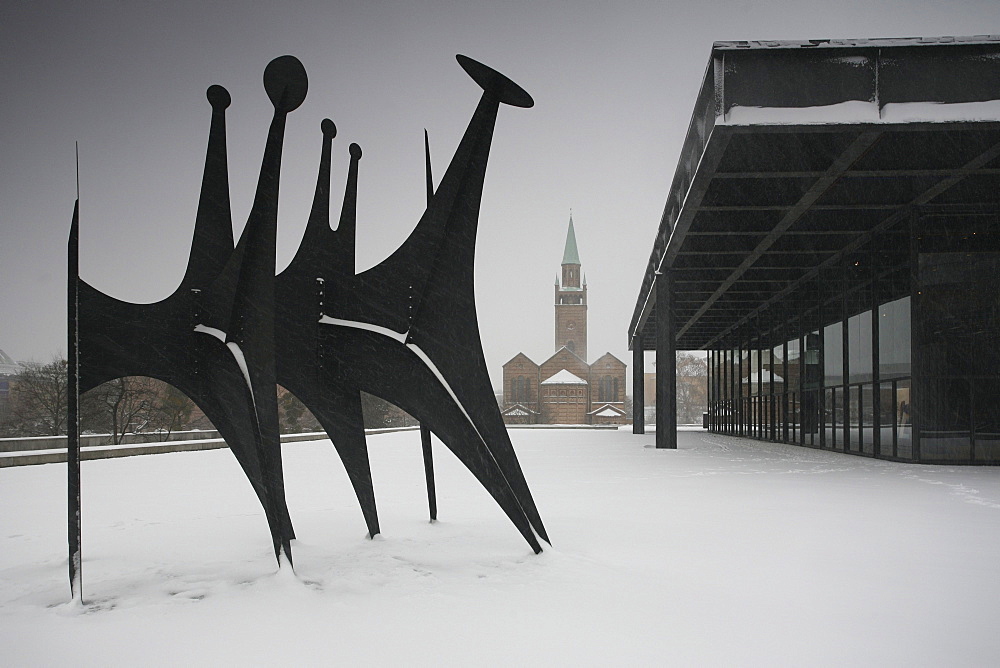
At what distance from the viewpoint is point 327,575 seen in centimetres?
578

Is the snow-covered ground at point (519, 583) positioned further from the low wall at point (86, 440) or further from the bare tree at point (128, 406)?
the bare tree at point (128, 406)

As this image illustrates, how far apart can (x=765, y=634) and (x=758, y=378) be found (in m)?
29.6

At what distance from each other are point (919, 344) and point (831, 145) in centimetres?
643

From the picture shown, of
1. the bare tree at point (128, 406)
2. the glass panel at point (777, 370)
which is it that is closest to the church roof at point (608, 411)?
the glass panel at point (777, 370)

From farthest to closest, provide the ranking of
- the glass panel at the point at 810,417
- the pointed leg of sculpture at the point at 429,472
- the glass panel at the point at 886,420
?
the glass panel at the point at 810,417
the glass panel at the point at 886,420
the pointed leg of sculpture at the point at 429,472

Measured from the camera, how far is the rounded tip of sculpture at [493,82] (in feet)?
21.0

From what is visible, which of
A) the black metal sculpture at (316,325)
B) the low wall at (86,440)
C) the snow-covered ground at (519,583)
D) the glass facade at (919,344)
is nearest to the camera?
the snow-covered ground at (519,583)

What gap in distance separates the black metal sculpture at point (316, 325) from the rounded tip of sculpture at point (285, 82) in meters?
0.01

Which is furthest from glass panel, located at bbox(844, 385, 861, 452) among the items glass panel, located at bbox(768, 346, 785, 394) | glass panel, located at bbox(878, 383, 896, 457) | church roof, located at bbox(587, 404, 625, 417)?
church roof, located at bbox(587, 404, 625, 417)

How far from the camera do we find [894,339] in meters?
17.5

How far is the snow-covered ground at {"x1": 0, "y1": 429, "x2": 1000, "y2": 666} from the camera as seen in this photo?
13.6ft

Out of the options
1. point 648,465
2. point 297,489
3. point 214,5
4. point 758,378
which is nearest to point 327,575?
point 297,489

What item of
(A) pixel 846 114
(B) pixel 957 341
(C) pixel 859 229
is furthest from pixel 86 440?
(B) pixel 957 341

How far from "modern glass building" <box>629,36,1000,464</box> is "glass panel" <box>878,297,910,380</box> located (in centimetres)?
5
